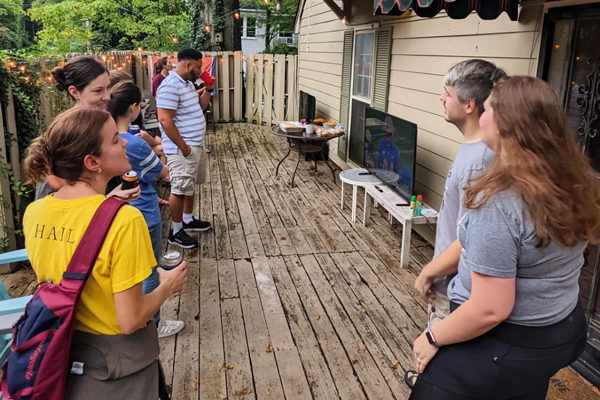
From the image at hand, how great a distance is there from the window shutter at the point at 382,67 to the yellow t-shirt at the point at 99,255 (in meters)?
4.83

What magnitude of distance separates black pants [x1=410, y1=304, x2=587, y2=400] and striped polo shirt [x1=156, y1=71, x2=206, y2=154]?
339 cm

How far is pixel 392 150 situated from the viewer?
16.6 feet

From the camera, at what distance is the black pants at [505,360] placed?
1327 mm

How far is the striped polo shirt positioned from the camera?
4.15 meters

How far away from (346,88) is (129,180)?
581 centimetres

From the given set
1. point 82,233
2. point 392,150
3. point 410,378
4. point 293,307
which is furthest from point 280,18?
point 82,233

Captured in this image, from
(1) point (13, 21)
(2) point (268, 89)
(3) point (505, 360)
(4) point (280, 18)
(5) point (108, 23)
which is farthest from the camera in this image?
(1) point (13, 21)

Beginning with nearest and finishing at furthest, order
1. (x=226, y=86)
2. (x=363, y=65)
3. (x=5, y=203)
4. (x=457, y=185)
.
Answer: (x=457, y=185) < (x=5, y=203) < (x=363, y=65) < (x=226, y=86)

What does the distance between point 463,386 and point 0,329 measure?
180 centimetres

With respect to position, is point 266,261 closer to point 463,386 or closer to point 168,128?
point 168,128

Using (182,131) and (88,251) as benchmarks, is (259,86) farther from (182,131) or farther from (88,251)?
(88,251)

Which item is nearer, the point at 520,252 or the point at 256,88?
the point at 520,252

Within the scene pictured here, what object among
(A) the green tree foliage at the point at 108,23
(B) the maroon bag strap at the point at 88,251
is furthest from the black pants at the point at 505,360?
(A) the green tree foliage at the point at 108,23

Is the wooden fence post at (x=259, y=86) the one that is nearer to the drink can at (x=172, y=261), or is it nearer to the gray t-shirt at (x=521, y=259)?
the drink can at (x=172, y=261)
